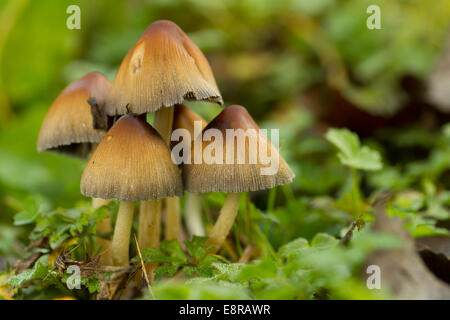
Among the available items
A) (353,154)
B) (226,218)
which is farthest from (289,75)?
(226,218)

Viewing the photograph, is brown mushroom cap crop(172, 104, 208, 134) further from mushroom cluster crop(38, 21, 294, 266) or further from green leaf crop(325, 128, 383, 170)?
green leaf crop(325, 128, 383, 170)

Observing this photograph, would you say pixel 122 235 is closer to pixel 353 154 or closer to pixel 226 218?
pixel 226 218

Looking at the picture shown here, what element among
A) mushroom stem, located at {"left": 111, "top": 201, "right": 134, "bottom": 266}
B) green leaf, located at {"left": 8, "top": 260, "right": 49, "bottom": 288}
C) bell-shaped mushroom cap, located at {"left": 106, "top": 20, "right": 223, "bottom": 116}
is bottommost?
green leaf, located at {"left": 8, "top": 260, "right": 49, "bottom": 288}

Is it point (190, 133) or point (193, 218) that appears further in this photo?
point (193, 218)

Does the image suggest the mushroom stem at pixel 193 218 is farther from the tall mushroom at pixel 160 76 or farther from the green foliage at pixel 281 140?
the tall mushroom at pixel 160 76

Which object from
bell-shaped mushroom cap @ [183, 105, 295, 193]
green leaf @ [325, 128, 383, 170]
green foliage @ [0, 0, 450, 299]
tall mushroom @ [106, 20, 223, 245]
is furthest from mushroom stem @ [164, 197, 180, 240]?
green leaf @ [325, 128, 383, 170]

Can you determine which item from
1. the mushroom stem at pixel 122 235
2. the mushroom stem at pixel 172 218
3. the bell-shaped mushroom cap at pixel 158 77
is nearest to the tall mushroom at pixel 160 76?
the bell-shaped mushroom cap at pixel 158 77
